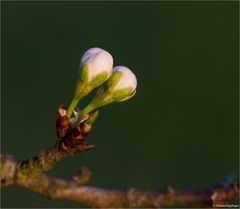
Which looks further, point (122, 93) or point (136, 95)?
point (136, 95)

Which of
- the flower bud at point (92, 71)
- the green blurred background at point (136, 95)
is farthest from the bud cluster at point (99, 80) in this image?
the green blurred background at point (136, 95)

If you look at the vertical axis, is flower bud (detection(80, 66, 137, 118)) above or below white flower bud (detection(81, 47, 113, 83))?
below

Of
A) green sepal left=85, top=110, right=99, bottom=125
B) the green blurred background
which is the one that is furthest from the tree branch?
the green blurred background

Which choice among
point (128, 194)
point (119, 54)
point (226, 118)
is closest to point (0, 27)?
point (119, 54)

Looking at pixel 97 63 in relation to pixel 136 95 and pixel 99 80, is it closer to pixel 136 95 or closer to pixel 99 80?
pixel 99 80

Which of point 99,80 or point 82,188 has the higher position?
point 99,80

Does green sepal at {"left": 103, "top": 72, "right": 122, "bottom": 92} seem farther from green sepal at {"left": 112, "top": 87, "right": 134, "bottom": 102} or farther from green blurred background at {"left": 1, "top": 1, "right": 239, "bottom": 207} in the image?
green blurred background at {"left": 1, "top": 1, "right": 239, "bottom": 207}

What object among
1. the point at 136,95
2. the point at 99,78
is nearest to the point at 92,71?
the point at 99,78
